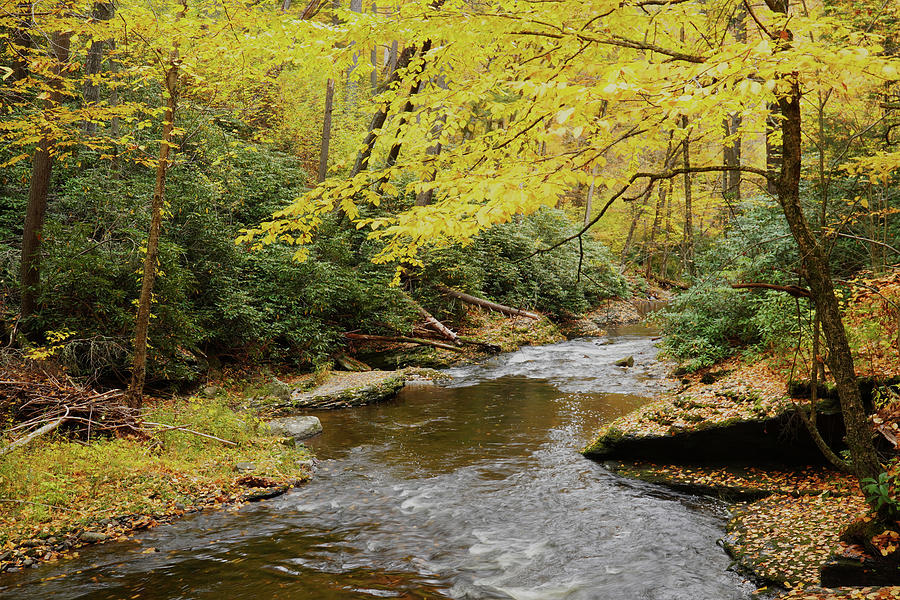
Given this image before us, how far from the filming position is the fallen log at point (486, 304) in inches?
725

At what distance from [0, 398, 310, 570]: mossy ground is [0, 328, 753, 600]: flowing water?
32 centimetres

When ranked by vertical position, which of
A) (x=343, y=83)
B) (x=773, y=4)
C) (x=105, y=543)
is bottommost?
(x=105, y=543)

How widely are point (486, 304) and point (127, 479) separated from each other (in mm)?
14328

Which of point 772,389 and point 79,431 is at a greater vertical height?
point 772,389

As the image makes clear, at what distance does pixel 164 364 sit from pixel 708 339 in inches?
418

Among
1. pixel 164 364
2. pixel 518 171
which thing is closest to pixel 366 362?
pixel 164 364

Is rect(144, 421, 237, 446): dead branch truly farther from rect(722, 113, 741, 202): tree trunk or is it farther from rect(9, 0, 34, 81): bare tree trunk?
rect(722, 113, 741, 202): tree trunk

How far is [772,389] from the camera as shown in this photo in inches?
287

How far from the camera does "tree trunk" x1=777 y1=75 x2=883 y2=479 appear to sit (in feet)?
12.8

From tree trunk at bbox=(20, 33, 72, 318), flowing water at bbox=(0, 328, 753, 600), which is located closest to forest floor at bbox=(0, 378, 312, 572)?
flowing water at bbox=(0, 328, 753, 600)

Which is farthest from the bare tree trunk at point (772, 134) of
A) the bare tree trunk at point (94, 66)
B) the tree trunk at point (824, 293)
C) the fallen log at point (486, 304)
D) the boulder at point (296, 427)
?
the bare tree trunk at point (94, 66)

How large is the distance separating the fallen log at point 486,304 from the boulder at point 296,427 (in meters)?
9.18

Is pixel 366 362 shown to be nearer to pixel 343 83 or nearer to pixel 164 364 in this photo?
pixel 164 364

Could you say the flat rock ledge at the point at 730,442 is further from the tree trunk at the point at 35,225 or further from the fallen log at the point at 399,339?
the tree trunk at the point at 35,225
